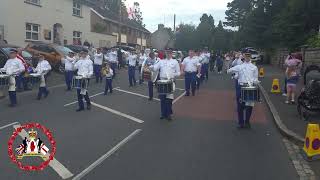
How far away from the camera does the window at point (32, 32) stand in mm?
32719

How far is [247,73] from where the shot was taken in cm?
1165

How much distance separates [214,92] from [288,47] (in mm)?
16642

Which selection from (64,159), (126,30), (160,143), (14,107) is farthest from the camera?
(126,30)

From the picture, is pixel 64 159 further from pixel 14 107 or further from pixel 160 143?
pixel 14 107

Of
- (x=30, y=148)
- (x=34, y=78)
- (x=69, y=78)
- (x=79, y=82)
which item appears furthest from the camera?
(x=69, y=78)

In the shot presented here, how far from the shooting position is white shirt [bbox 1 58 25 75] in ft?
50.1

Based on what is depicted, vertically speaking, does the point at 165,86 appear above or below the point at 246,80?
below

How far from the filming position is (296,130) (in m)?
11.0

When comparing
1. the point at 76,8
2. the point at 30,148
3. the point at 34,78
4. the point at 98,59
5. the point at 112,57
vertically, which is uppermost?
the point at 76,8

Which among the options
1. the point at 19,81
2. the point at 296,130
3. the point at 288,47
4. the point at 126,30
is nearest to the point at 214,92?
the point at 19,81

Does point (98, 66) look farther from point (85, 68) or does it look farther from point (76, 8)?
point (76, 8)

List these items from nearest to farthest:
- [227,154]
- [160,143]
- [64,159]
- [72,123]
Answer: [64,159] → [227,154] → [160,143] → [72,123]

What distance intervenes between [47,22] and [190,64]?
1922 centimetres

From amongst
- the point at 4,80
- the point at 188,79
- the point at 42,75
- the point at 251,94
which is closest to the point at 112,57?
the point at 188,79
